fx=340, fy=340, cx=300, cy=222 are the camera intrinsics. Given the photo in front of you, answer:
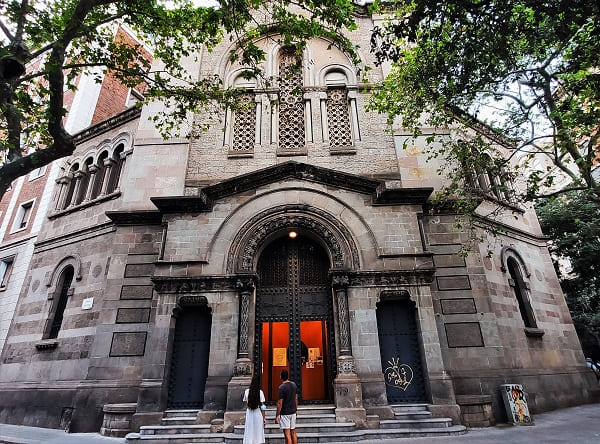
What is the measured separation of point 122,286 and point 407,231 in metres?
9.34

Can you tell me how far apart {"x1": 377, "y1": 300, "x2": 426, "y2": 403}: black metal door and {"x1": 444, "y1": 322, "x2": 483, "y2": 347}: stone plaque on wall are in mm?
1058

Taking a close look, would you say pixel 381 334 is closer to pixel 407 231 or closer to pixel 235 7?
pixel 407 231

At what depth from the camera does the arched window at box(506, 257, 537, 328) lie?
12789 mm

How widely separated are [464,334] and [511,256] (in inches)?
208

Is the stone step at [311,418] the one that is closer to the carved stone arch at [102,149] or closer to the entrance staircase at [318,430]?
the entrance staircase at [318,430]

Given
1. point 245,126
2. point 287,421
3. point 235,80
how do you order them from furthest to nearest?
point 235,80, point 245,126, point 287,421

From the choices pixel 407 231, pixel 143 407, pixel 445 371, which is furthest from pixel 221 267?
pixel 445 371

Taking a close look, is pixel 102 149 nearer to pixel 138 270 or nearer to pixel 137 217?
pixel 137 217

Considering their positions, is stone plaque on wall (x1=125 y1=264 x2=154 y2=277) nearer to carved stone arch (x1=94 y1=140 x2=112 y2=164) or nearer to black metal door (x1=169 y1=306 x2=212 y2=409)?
black metal door (x1=169 y1=306 x2=212 y2=409)

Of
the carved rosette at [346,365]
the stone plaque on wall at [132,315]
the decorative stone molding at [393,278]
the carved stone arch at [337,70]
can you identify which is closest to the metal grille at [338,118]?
the carved stone arch at [337,70]

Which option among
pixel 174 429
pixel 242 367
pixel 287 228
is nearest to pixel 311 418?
pixel 242 367

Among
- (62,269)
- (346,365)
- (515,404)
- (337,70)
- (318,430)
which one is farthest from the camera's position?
(337,70)

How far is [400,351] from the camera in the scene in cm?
986

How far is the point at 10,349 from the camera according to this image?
13.5m
